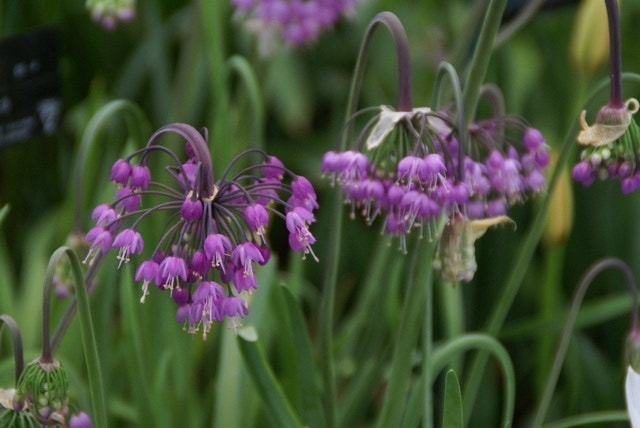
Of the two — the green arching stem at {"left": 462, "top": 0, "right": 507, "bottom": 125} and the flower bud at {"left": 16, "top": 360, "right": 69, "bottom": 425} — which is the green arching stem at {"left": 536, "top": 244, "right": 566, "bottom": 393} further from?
the flower bud at {"left": 16, "top": 360, "right": 69, "bottom": 425}

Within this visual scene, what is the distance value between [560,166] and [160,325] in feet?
2.73

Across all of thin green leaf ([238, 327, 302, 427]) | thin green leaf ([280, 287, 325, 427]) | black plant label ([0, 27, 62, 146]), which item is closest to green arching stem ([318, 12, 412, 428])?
thin green leaf ([280, 287, 325, 427])

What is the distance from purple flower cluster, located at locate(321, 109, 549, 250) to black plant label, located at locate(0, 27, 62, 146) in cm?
100

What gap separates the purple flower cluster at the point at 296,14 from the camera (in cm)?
201

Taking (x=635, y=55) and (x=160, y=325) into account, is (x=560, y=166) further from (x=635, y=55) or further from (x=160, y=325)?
(x=635, y=55)

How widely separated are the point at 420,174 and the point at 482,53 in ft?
0.82

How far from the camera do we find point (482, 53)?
1294mm

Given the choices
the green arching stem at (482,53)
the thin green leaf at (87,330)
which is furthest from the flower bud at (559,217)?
the thin green leaf at (87,330)

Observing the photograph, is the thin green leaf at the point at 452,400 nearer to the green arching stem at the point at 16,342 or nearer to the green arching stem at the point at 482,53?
the green arching stem at the point at 482,53

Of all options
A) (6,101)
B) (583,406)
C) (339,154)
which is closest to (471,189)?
(339,154)

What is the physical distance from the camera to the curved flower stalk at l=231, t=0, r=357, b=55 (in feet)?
6.59

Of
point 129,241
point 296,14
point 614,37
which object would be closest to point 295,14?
point 296,14

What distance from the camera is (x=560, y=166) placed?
59.1 inches

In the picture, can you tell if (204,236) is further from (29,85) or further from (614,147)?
(29,85)
